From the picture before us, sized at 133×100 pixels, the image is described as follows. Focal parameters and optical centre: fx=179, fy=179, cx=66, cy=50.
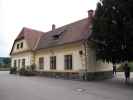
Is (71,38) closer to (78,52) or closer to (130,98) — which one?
(78,52)

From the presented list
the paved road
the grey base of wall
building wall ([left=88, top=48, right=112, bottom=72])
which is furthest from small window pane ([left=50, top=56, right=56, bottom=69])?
the paved road

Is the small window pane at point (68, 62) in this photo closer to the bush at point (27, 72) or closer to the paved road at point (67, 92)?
the paved road at point (67, 92)

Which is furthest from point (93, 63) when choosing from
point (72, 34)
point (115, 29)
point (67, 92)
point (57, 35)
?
point (67, 92)

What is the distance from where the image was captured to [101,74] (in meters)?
19.0

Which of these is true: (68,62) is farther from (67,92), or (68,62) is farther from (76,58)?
(67,92)

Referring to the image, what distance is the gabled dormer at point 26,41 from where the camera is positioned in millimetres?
26672

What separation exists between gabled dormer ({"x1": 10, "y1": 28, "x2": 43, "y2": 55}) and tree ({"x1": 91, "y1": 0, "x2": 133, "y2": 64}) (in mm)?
13942

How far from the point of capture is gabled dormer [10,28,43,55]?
2667 cm

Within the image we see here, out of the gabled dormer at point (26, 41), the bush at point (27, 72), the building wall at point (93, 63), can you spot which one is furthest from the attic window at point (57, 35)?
the building wall at point (93, 63)

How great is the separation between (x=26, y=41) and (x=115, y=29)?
667 inches

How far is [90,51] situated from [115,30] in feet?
18.2

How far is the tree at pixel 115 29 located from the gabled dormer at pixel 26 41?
13942mm

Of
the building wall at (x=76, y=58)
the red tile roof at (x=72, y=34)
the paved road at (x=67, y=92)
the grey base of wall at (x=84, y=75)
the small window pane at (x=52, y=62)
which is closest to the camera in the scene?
the paved road at (x=67, y=92)

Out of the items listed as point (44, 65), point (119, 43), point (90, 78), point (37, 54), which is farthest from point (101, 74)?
point (37, 54)
